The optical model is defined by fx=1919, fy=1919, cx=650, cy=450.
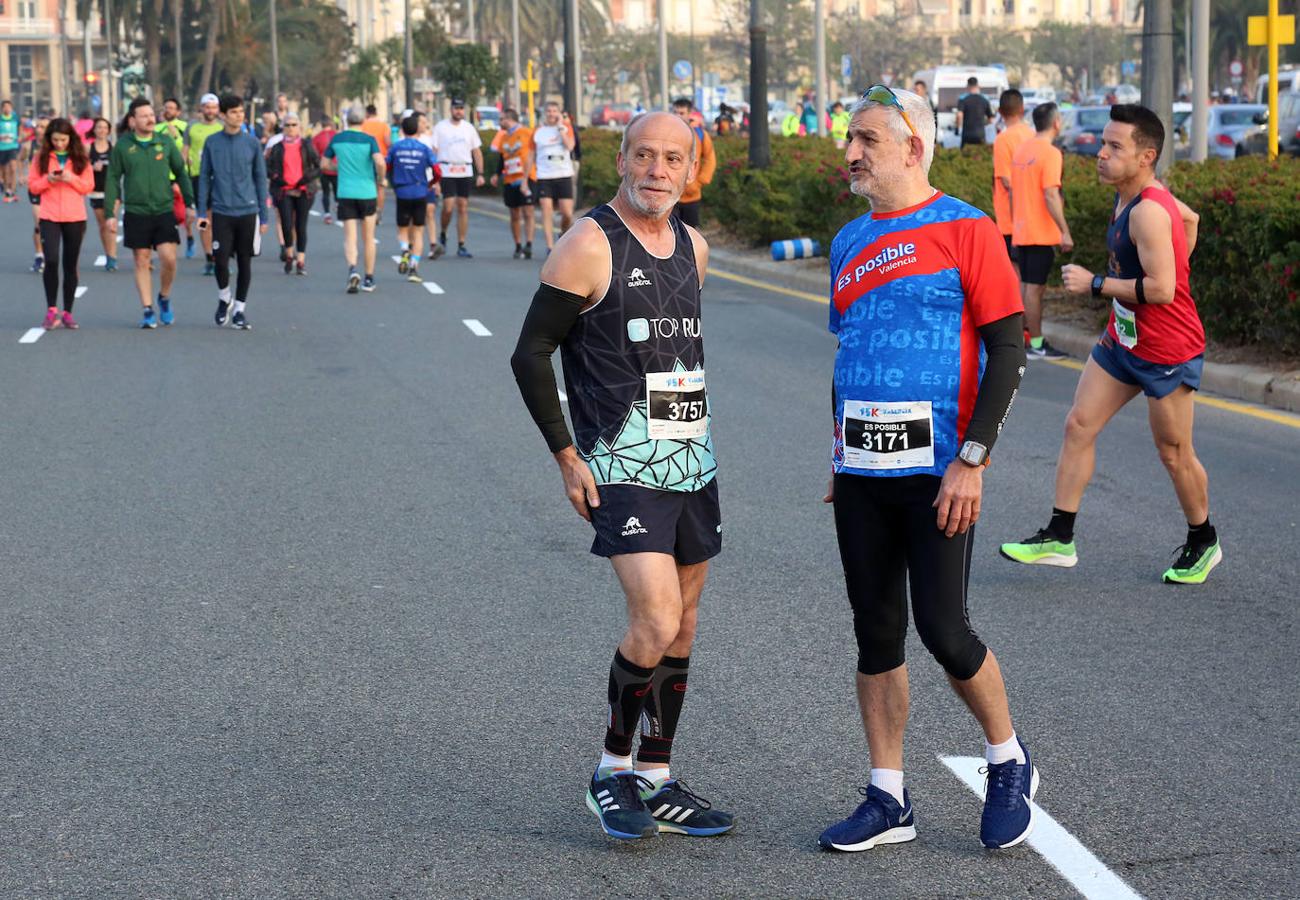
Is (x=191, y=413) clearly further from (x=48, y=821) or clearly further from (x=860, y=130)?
(x=860, y=130)

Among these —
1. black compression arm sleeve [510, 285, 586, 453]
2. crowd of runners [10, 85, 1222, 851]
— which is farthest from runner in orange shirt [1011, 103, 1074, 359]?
black compression arm sleeve [510, 285, 586, 453]

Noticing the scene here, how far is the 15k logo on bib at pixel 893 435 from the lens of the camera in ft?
14.7

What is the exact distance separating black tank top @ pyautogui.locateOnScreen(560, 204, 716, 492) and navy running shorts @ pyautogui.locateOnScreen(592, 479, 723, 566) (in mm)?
28

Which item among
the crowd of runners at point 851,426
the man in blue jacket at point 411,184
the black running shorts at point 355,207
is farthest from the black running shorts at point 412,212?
the crowd of runners at point 851,426

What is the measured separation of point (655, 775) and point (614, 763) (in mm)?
112

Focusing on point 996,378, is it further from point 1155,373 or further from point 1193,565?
point 1193,565

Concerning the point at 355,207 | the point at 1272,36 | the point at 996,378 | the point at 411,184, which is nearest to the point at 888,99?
the point at 996,378

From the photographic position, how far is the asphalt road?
15.2ft

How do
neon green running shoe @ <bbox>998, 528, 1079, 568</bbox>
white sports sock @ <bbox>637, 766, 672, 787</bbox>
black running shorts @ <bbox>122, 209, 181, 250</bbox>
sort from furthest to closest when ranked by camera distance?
1. black running shorts @ <bbox>122, 209, 181, 250</bbox>
2. neon green running shoe @ <bbox>998, 528, 1079, 568</bbox>
3. white sports sock @ <bbox>637, 766, 672, 787</bbox>

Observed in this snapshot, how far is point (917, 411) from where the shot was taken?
450 cm

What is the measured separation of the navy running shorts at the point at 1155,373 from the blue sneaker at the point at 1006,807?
123 inches

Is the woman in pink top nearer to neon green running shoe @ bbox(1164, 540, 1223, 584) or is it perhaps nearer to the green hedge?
the green hedge

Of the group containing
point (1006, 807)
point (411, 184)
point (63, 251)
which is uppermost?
point (411, 184)

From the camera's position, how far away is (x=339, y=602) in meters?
7.22
